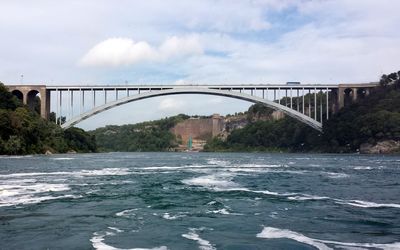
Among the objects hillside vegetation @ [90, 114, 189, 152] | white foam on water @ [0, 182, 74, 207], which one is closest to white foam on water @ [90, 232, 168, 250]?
white foam on water @ [0, 182, 74, 207]

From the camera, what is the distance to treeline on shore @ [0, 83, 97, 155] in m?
47.4

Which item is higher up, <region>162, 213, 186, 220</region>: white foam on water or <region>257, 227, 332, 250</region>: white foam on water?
<region>257, 227, 332, 250</region>: white foam on water

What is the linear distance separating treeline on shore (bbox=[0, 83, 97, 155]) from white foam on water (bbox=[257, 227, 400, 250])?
1667 inches

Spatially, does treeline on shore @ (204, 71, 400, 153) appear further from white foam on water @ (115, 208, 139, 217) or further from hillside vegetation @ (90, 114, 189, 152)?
hillside vegetation @ (90, 114, 189, 152)

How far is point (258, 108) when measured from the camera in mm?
142125

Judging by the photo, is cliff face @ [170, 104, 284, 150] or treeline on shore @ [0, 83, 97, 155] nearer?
treeline on shore @ [0, 83, 97, 155]

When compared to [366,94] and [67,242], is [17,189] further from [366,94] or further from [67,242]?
[366,94]

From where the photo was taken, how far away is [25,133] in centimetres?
5059

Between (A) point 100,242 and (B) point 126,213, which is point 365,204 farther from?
(A) point 100,242

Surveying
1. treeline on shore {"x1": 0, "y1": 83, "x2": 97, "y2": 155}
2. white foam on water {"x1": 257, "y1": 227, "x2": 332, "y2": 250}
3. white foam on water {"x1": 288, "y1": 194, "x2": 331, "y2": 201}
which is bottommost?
white foam on water {"x1": 288, "y1": 194, "x2": 331, "y2": 201}

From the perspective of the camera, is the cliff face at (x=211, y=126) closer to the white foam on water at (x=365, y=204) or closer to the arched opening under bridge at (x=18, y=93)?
the arched opening under bridge at (x=18, y=93)

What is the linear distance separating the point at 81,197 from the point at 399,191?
984 centimetres

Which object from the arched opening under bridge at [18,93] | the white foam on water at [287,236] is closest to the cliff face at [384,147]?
the arched opening under bridge at [18,93]

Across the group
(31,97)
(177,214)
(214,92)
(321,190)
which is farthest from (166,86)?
(177,214)
